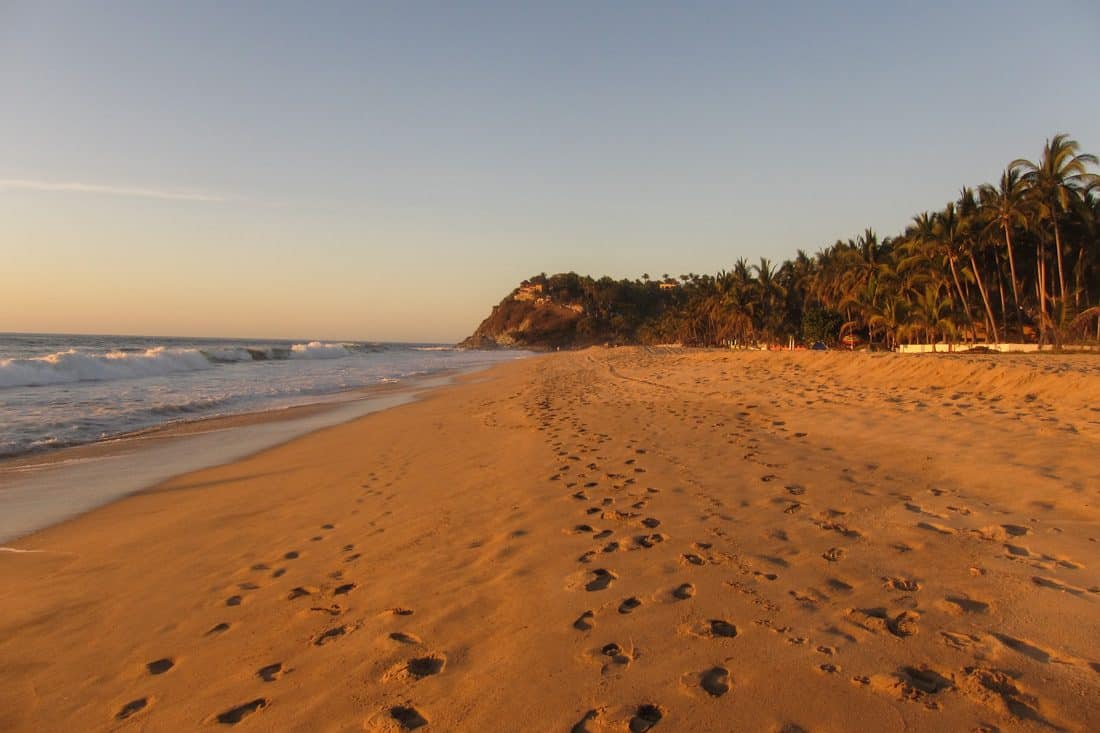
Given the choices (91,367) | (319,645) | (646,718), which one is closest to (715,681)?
(646,718)

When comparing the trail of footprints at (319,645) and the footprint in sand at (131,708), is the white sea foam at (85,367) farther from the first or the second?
the footprint in sand at (131,708)

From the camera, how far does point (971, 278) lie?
36.7 metres

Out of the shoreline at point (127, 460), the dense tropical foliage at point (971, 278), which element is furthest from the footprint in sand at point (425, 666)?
the dense tropical foliage at point (971, 278)

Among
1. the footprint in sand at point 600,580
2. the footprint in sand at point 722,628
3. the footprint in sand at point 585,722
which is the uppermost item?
the footprint in sand at point 722,628

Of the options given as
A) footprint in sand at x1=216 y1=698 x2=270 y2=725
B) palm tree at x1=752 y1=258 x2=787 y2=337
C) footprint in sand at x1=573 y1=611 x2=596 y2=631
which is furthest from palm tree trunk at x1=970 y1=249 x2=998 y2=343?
footprint in sand at x1=216 y1=698 x2=270 y2=725

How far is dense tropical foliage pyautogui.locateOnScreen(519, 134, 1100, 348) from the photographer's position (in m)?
32.2

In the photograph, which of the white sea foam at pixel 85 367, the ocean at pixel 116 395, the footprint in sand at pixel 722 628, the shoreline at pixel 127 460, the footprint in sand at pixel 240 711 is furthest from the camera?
the white sea foam at pixel 85 367

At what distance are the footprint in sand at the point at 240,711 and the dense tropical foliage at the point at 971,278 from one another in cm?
3414

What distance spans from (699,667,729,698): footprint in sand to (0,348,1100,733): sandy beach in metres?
0.01

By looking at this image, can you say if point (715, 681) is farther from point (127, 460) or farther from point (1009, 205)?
point (1009, 205)

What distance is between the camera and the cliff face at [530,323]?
161m

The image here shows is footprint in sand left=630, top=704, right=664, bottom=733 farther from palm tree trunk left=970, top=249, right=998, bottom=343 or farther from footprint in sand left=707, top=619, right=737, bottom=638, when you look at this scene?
palm tree trunk left=970, top=249, right=998, bottom=343

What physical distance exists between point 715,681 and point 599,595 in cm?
105

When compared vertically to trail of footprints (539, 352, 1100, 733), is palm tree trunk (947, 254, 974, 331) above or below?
above
